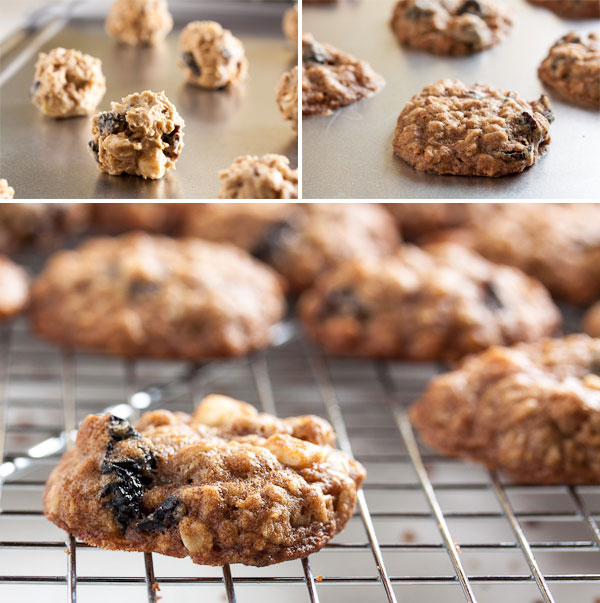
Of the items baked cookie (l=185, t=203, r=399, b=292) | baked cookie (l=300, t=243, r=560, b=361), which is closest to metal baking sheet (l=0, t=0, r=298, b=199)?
Result: baked cookie (l=300, t=243, r=560, b=361)

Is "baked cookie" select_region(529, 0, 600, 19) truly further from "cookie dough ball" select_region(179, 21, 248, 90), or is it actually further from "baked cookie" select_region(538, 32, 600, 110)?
"cookie dough ball" select_region(179, 21, 248, 90)

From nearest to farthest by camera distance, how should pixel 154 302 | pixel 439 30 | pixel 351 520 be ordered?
pixel 439 30 → pixel 351 520 → pixel 154 302

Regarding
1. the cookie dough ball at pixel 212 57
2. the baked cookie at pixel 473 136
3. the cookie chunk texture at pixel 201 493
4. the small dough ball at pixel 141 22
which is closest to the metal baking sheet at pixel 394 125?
the baked cookie at pixel 473 136

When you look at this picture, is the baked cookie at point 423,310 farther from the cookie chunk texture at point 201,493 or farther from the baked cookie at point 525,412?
the cookie chunk texture at point 201,493

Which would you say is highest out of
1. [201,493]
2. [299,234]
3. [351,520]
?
[201,493]

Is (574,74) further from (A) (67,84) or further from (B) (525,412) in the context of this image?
(A) (67,84)

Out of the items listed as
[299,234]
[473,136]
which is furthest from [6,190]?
[299,234]

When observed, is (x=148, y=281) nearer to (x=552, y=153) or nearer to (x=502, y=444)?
(x=502, y=444)
